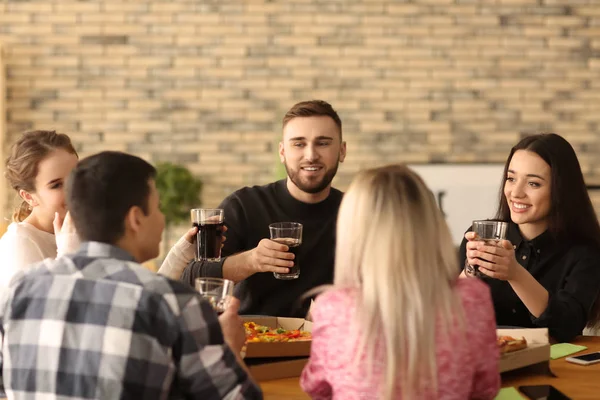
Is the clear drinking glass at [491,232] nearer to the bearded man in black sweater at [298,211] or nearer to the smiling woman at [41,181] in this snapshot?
the bearded man in black sweater at [298,211]

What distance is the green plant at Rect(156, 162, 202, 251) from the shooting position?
18.2 ft

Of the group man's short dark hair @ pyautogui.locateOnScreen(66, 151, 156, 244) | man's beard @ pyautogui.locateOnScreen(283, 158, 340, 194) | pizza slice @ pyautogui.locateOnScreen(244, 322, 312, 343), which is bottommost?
pizza slice @ pyautogui.locateOnScreen(244, 322, 312, 343)

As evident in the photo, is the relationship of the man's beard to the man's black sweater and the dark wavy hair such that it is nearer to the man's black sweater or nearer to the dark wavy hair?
the man's black sweater

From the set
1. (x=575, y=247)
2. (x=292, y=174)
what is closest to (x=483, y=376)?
(x=575, y=247)

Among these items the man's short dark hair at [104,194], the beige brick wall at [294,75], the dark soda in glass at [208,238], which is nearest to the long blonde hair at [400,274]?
the man's short dark hair at [104,194]

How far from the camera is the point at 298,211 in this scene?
3.14 meters

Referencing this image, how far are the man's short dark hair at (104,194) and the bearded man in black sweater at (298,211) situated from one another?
1.37 metres

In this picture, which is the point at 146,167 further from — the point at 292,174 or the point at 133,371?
the point at 292,174

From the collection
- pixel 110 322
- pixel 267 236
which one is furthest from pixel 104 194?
pixel 267 236

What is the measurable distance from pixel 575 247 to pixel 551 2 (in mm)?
3559

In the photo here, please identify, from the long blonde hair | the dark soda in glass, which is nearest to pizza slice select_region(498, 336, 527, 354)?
the long blonde hair

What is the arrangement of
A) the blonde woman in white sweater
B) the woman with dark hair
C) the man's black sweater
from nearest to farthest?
the blonde woman in white sweater → the woman with dark hair → the man's black sweater

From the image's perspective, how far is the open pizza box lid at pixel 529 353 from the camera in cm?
199

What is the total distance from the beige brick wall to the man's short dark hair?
4.27m
